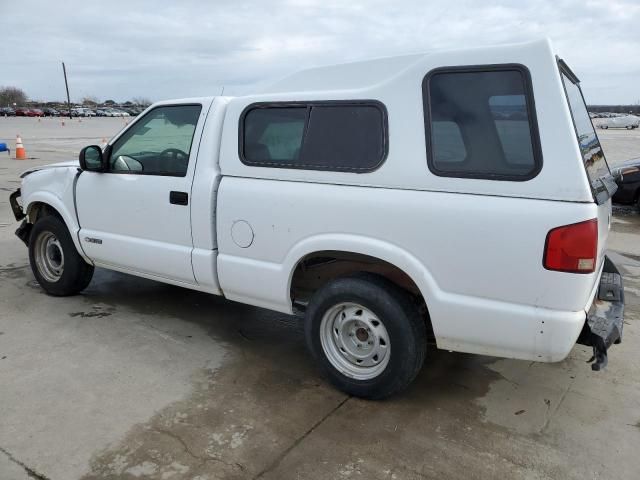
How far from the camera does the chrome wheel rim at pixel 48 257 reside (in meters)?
5.22

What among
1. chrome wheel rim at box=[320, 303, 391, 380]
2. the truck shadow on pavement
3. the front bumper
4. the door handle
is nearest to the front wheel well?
the door handle

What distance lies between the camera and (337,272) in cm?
375

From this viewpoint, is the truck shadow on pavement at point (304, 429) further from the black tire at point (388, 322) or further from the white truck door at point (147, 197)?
the white truck door at point (147, 197)

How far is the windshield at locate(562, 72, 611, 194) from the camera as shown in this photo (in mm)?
2906

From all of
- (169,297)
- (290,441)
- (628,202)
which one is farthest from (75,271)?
(628,202)

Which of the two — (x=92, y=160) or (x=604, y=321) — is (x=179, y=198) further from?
(x=604, y=321)

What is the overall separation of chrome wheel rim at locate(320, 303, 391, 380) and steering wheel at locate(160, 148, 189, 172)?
1.59 m

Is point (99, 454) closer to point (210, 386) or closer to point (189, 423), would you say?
point (189, 423)

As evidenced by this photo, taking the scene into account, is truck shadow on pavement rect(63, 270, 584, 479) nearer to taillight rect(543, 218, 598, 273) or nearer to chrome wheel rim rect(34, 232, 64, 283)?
taillight rect(543, 218, 598, 273)

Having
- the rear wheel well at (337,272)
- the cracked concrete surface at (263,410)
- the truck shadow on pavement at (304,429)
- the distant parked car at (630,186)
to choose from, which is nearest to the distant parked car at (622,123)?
the distant parked car at (630,186)

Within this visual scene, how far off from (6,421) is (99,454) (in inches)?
28.2

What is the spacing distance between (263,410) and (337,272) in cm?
103

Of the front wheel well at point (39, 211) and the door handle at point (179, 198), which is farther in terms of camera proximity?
the front wheel well at point (39, 211)

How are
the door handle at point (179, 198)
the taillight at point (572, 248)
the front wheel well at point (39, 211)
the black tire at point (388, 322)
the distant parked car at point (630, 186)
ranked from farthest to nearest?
the distant parked car at point (630, 186) < the front wheel well at point (39, 211) < the door handle at point (179, 198) < the black tire at point (388, 322) < the taillight at point (572, 248)
